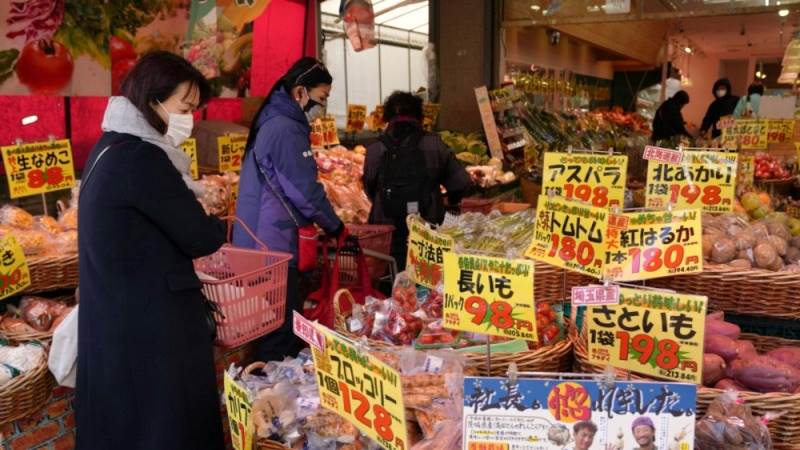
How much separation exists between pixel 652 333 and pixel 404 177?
8.84 ft

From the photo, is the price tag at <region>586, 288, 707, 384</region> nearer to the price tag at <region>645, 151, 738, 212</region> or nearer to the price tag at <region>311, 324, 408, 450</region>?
the price tag at <region>311, 324, 408, 450</region>

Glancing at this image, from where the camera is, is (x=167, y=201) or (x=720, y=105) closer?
(x=167, y=201)

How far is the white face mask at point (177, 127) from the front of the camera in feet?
7.67

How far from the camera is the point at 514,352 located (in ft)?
7.39

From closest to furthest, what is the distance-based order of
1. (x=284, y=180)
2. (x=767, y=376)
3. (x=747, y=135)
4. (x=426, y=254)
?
(x=767, y=376) < (x=426, y=254) < (x=284, y=180) < (x=747, y=135)

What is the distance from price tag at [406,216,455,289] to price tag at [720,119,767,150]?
14.2 feet

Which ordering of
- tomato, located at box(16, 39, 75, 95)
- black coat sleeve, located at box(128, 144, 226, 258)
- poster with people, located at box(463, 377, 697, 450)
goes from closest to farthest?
1. poster with people, located at box(463, 377, 697, 450)
2. black coat sleeve, located at box(128, 144, 226, 258)
3. tomato, located at box(16, 39, 75, 95)

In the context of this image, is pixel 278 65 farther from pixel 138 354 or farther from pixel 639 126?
pixel 639 126

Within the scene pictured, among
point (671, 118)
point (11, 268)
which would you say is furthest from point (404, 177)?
point (671, 118)

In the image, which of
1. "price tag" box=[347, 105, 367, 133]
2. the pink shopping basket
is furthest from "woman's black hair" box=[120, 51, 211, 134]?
"price tag" box=[347, 105, 367, 133]

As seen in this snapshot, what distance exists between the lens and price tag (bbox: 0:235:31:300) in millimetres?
2859

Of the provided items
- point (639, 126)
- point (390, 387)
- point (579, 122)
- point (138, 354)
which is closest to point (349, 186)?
point (138, 354)

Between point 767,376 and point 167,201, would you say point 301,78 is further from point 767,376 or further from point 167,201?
point 767,376

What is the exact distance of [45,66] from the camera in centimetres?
428
